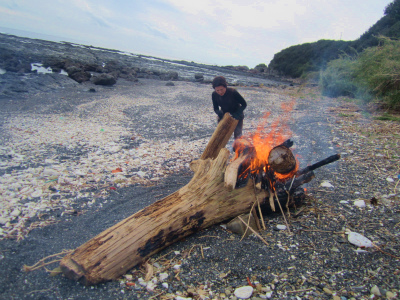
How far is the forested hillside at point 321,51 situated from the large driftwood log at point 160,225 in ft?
123

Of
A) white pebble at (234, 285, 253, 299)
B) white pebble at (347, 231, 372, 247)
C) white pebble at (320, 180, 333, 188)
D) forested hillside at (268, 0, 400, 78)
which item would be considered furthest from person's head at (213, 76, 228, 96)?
forested hillside at (268, 0, 400, 78)

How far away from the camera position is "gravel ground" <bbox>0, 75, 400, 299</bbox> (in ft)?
8.80

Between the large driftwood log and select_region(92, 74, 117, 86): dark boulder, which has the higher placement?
select_region(92, 74, 117, 86): dark boulder

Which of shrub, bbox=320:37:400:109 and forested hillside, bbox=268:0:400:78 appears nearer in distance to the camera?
shrub, bbox=320:37:400:109

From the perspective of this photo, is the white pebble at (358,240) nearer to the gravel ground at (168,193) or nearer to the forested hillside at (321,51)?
the gravel ground at (168,193)

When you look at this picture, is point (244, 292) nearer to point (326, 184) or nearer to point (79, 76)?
point (326, 184)

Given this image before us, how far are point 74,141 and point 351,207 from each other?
24.8ft

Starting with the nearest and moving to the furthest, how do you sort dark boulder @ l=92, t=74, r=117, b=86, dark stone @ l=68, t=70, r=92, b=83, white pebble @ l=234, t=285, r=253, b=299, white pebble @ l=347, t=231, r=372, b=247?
white pebble @ l=234, t=285, r=253, b=299 < white pebble @ l=347, t=231, r=372, b=247 < dark boulder @ l=92, t=74, r=117, b=86 < dark stone @ l=68, t=70, r=92, b=83

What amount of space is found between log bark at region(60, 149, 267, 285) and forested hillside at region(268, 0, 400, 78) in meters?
37.5

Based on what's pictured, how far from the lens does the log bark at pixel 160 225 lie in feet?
8.89

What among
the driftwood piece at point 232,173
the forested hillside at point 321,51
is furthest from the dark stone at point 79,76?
the forested hillside at point 321,51

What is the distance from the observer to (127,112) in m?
11.9

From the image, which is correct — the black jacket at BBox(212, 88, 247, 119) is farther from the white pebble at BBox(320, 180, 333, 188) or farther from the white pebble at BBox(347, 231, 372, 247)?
the white pebble at BBox(347, 231, 372, 247)

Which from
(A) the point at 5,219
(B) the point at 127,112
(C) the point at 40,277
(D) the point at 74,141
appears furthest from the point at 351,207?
(B) the point at 127,112
